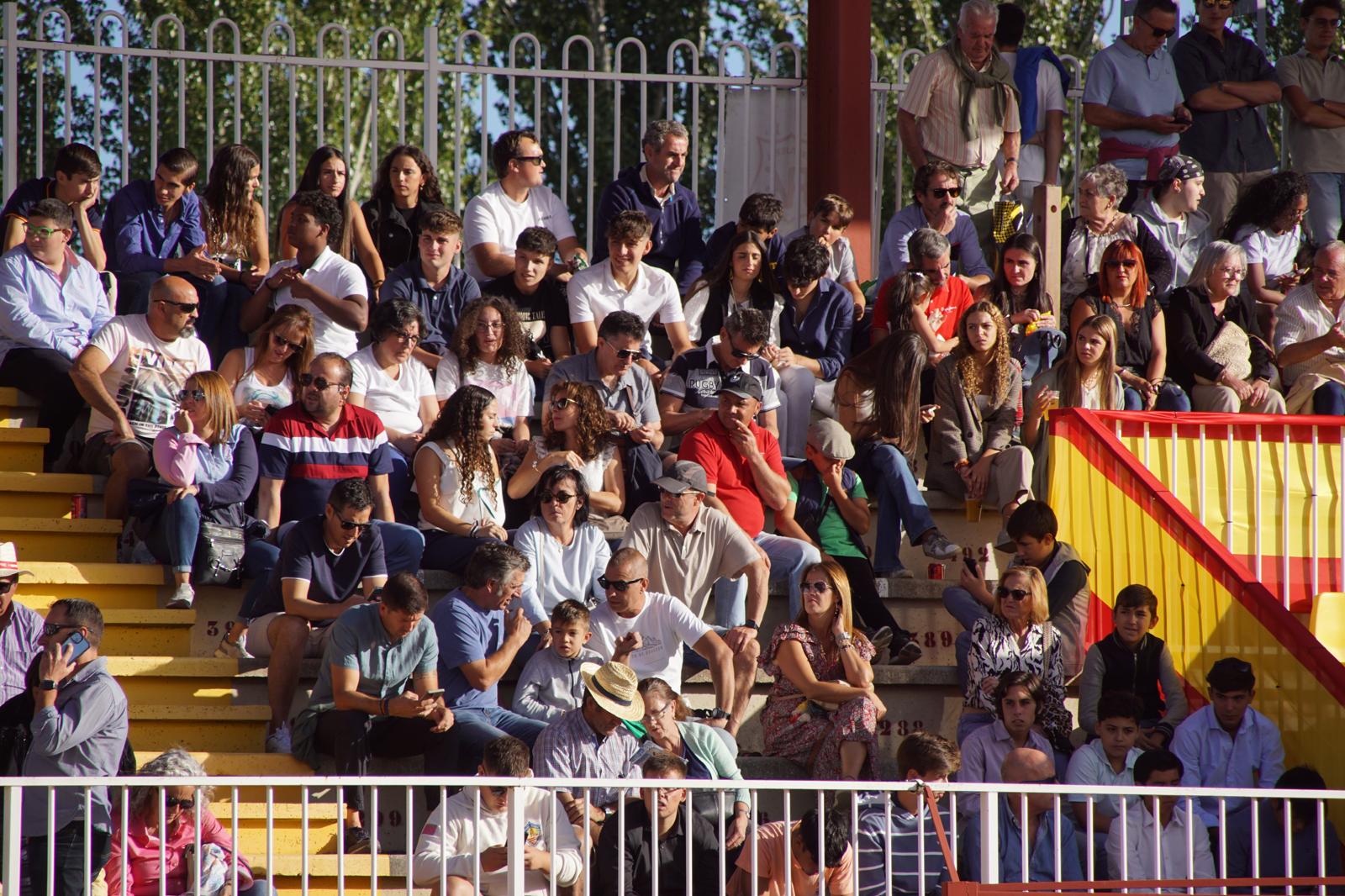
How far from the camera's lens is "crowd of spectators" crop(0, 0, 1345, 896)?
7863 mm

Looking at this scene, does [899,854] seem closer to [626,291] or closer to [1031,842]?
[1031,842]

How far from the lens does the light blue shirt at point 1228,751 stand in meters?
8.56

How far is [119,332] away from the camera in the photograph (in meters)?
9.91

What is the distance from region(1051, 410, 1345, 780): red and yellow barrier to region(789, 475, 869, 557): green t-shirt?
3.22ft

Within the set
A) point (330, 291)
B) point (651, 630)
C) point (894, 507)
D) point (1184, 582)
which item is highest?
point (330, 291)

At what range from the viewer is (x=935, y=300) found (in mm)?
11562

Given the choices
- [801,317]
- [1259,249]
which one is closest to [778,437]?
[801,317]

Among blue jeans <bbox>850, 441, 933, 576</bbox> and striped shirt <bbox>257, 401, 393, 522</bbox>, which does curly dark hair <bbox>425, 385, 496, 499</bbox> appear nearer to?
striped shirt <bbox>257, 401, 393, 522</bbox>

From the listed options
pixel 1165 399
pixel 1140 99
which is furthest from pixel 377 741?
pixel 1140 99

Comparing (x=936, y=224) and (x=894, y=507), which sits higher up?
(x=936, y=224)

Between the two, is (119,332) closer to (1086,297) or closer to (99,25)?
(99,25)

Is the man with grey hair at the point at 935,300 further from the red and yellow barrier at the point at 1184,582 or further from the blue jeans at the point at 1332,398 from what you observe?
the blue jeans at the point at 1332,398

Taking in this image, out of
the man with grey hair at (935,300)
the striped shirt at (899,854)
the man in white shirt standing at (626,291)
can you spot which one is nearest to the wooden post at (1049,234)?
the man with grey hair at (935,300)

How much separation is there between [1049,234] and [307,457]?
4.27 meters
